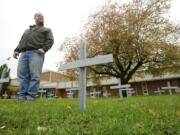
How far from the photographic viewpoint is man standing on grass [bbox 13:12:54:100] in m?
7.93

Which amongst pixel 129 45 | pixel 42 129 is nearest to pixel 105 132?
pixel 42 129

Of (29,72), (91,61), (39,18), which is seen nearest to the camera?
(91,61)

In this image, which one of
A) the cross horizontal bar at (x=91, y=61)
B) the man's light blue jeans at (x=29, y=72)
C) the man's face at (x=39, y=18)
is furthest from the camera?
the man's face at (x=39, y=18)

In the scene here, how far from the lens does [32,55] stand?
804 centimetres

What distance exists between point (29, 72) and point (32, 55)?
47 centimetres

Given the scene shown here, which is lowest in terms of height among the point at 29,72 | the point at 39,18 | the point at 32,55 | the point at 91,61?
the point at 91,61

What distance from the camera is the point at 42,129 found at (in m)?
3.72

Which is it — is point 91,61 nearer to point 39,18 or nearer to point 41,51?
point 41,51

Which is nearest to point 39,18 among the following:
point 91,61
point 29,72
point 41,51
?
point 41,51

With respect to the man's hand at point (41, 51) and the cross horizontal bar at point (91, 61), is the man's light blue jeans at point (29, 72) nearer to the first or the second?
the man's hand at point (41, 51)

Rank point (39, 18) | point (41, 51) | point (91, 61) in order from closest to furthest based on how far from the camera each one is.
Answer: point (91, 61), point (41, 51), point (39, 18)

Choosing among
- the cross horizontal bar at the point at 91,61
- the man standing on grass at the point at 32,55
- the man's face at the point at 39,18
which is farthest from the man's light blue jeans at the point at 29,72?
the cross horizontal bar at the point at 91,61

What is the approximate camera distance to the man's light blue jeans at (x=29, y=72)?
791cm

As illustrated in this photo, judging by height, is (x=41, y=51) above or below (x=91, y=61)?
above
